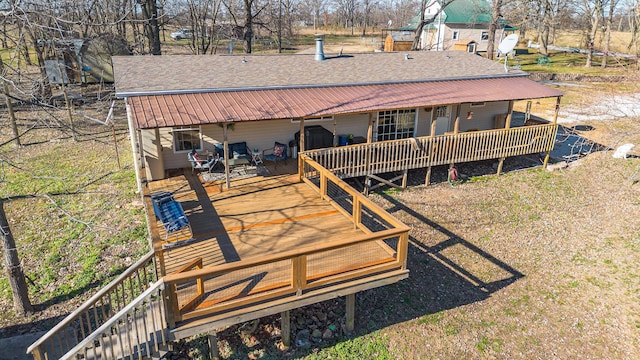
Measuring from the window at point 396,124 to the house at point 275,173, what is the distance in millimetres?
44

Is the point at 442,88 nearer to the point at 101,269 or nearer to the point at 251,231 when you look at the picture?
the point at 251,231

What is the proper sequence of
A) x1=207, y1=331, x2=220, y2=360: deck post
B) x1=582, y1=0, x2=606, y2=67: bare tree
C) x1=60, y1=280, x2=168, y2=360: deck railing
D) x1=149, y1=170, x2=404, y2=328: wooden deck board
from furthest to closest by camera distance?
x1=582, y1=0, x2=606, y2=67: bare tree, x1=207, y1=331, x2=220, y2=360: deck post, x1=149, y1=170, x2=404, y2=328: wooden deck board, x1=60, y1=280, x2=168, y2=360: deck railing

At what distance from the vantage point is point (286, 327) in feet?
25.5

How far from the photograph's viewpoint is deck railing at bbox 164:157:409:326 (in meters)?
6.47

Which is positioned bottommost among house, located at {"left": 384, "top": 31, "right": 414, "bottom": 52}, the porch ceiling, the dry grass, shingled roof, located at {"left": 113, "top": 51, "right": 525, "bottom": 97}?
the dry grass

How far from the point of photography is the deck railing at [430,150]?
1301cm

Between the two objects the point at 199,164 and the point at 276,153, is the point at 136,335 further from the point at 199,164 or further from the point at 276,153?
the point at 276,153

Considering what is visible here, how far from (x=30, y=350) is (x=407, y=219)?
939cm

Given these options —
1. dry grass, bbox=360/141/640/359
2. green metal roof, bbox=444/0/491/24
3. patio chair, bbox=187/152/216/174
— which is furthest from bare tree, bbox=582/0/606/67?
patio chair, bbox=187/152/216/174

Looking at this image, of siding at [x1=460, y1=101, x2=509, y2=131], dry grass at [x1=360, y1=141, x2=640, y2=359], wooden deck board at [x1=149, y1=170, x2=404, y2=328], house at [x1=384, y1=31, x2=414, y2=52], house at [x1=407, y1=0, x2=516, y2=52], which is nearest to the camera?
wooden deck board at [x1=149, y1=170, x2=404, y2=328]

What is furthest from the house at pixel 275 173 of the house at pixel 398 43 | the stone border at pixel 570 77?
the house at pixel 398 43

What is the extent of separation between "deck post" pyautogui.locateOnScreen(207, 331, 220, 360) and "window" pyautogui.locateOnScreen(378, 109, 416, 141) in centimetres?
1040

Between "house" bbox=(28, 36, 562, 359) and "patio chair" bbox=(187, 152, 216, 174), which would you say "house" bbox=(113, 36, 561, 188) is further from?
"patio chair" bbox=(187, 152, 216, 174)

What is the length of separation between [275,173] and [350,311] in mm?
5594
